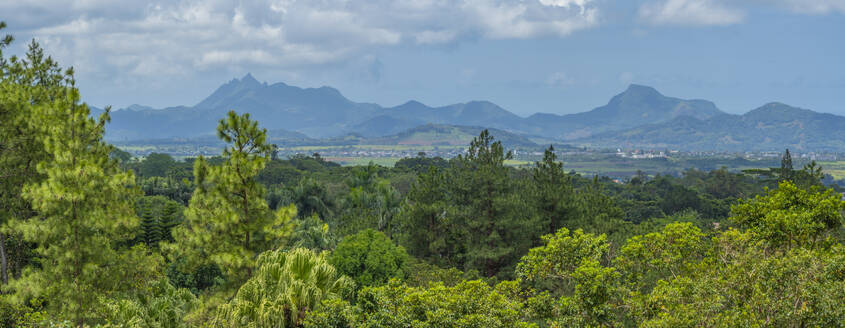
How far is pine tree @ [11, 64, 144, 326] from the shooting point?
13.2 metres

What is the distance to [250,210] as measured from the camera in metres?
15.4

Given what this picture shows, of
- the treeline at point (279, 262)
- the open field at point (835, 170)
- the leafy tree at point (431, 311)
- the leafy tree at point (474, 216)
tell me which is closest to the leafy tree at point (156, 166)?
the leafy tree at point (474, 216)

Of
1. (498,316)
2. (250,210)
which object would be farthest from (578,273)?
(250,210)

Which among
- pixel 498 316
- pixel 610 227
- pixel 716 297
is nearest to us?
pixel 716 297

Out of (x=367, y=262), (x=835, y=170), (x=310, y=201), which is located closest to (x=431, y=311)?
(x=367, y=262)

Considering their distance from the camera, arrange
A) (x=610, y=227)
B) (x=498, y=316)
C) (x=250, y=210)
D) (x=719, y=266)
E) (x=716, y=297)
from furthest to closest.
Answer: (x=610, y=227)
(x=250, y=210)
(x=719, y=266)
(x=498, y=316)
(x=716, y=297)

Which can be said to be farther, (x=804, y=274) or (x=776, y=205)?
(x=776, y=205)

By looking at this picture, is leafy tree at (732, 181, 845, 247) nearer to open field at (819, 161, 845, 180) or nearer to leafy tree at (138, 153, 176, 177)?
leafy tree at (138, 153, 176, 177)

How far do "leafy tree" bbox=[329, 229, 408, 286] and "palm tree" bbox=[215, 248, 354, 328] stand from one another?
510 cm

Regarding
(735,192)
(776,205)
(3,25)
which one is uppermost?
(3,25)

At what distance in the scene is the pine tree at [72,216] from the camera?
13.2m

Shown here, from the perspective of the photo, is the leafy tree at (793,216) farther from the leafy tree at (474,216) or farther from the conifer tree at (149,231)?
the conifer tree at (149,231)

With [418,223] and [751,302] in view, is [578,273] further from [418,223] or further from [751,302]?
[418,223]

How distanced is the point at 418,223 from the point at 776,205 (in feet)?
59.7
